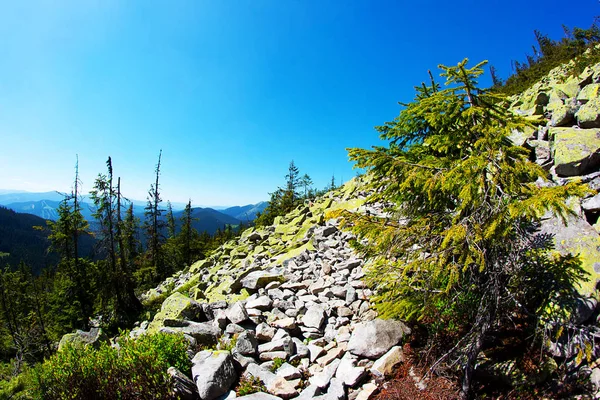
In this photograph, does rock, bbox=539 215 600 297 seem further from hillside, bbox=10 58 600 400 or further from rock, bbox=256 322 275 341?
rock, bbox=256 322 275 341

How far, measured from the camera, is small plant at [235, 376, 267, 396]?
18.2 feet

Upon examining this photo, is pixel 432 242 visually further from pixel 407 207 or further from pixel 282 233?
pixel 282 233

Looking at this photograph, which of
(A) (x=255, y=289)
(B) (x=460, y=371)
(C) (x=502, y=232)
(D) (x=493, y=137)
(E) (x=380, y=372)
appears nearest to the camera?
(C) (x=502, y=232)

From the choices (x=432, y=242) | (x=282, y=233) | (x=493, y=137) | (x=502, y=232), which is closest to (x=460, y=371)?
(x=432, y=242)

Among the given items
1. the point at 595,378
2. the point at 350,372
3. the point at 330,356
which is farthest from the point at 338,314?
the point at 595,378

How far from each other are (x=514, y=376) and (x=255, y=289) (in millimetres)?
7657

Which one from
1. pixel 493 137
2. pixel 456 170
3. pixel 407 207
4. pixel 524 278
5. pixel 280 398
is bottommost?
pixel 280 398

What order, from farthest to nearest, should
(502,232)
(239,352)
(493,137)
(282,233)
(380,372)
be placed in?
(282,233) < (239,352) < (380,372) < (493,137) < (502,232)

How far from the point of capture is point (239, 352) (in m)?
6.54

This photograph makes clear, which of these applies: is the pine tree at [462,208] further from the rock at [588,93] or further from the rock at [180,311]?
the rock at [588,93]

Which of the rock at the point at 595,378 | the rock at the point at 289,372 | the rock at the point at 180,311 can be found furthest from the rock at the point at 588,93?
the rock at the point at 180,311

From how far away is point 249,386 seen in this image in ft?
18.5

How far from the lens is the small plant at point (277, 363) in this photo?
6.15m

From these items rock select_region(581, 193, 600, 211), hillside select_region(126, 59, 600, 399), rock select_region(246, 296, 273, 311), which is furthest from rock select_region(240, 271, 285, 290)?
rock select_region(581, 193, 600, 211)
